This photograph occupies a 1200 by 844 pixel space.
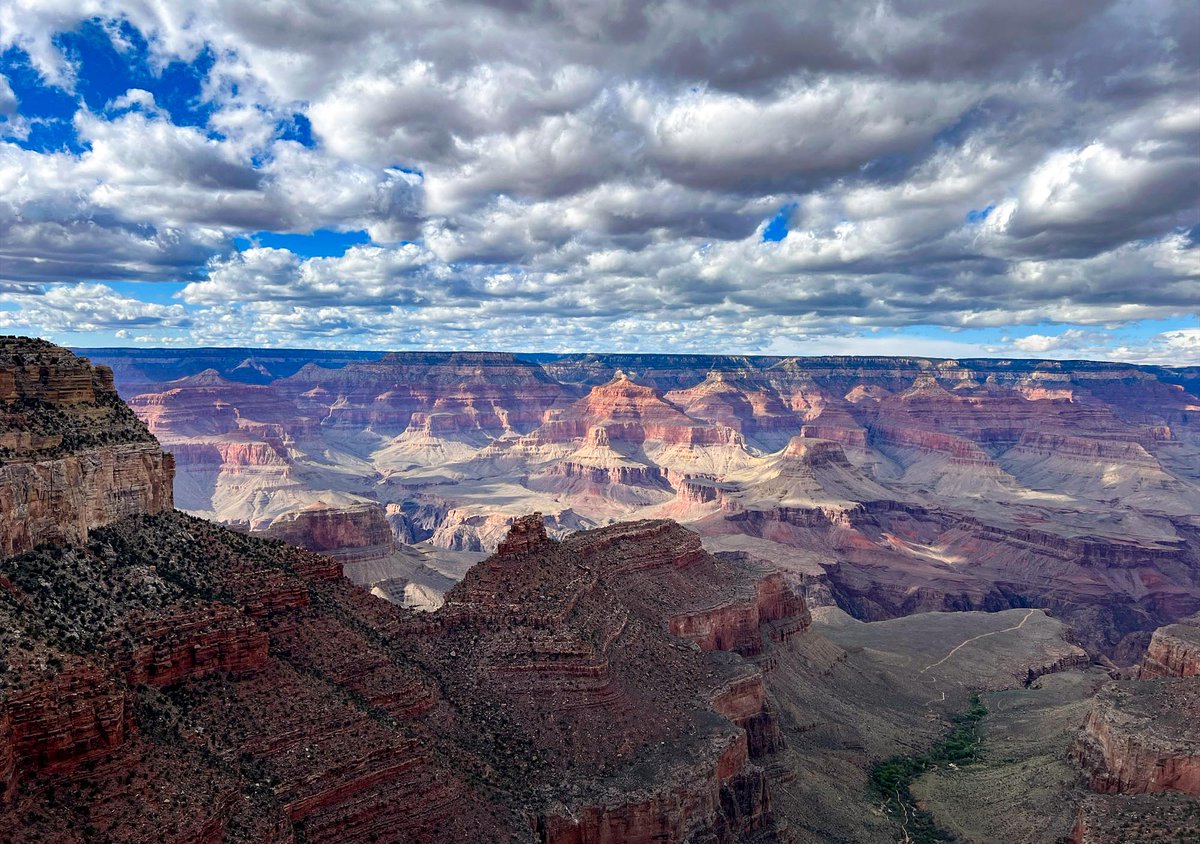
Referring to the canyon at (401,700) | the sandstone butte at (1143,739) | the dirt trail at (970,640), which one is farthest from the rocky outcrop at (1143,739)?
the dirt trail at (970,640)

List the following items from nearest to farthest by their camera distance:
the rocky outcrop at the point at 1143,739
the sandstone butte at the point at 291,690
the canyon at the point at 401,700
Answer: the sandstone butte at the point at 291,690, the canyon at the point at 401,700, the rocky outcrop at the point at 1143,739

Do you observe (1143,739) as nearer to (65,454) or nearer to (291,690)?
(291,690)

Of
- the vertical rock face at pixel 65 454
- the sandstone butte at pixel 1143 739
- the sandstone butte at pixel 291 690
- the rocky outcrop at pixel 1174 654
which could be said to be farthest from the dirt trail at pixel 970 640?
the vertical rock face at pixel 65 454

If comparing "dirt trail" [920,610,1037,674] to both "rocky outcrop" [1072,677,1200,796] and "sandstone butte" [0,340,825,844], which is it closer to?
"rocky outcrop" [1072,677,1200,796]

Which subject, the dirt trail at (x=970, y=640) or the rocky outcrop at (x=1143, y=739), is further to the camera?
the dirt trail at (x=970, y=640)

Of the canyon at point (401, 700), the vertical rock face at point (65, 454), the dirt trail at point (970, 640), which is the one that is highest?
the vertical rock face at point (65, 454)

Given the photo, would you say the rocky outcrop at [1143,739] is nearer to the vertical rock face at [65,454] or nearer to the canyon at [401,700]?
the canyon at [401,700]

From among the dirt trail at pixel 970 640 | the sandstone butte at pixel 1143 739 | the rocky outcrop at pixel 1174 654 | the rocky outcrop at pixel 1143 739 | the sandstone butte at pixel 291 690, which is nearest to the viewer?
the sandstone butte at pixel 291 690

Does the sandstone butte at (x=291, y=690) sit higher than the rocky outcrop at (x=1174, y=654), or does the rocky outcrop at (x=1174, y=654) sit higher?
the sandstone butte at (x=291, y=690)
